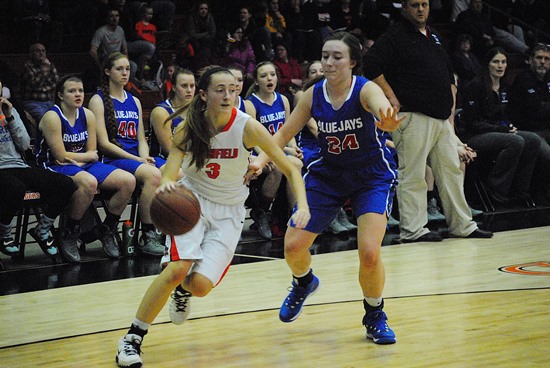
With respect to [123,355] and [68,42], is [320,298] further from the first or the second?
[68,42]

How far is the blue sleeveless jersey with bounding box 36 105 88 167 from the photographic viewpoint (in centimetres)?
728

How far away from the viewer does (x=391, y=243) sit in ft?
25.5

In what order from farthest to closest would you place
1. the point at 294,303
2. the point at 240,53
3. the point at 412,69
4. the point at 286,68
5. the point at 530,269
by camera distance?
the point at 286,68, the point at 240,53, the point at 412,69, the point at 530,269, the point at 294,303

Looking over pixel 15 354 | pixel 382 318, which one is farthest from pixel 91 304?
pixel 382 318

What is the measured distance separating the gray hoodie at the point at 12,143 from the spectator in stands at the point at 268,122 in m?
1.93

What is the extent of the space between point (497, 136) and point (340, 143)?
511 centimetres

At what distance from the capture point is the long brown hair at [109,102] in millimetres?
7586

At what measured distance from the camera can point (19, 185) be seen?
6824 mm

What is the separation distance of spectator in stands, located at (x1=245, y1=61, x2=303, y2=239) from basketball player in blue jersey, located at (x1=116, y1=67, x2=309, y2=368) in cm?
332

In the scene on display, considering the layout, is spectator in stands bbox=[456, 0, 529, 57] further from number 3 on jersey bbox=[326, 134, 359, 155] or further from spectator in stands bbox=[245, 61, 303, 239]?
number 3 on jersey bbox=[326, 134, 359, 155]

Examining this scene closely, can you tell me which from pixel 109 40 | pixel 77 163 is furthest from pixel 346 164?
pixel 109 40

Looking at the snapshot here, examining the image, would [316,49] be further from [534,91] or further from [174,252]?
[174,252]

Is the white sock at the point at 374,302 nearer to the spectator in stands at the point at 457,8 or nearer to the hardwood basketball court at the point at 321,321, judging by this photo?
the hardwood basketball court at the point at 321,321

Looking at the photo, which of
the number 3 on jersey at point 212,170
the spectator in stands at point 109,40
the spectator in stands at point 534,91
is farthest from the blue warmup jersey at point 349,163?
the spectator in stands at point 109,40
